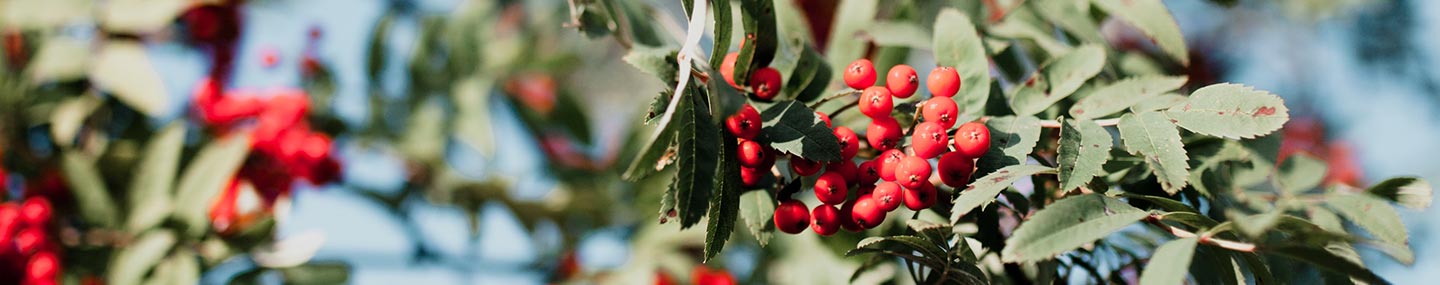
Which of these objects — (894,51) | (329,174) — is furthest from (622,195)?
(894,51)

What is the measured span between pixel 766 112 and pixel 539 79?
75.6 inches

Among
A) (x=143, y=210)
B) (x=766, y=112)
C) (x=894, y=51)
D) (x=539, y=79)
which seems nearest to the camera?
(x=766, y=112)

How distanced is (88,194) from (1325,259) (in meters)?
2.02

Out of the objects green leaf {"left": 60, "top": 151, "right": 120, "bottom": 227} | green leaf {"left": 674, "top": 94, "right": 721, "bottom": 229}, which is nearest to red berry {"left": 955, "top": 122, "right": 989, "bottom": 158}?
green leaf {"left": 674, "top": 94, "right": 721, "bottom": 229}

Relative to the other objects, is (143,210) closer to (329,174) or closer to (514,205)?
(329,174)

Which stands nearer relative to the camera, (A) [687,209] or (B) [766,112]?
(A) [687,209]

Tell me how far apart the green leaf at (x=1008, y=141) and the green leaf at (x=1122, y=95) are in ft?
0.25

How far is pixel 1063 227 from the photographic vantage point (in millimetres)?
796

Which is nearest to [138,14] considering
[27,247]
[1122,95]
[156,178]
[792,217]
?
[156,178]

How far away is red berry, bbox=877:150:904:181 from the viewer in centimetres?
92

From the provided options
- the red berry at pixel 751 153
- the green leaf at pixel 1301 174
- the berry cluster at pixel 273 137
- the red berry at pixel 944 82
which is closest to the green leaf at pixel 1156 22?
the green leaf at pixel 1301 174

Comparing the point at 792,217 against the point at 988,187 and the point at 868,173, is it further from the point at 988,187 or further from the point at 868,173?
the point at 988,187

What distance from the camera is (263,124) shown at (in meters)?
2.33

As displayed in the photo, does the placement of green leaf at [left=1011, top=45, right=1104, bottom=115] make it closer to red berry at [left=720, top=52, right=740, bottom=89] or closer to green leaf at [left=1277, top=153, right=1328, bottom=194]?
red berry at [left=720, top=52, right=740, bottom=89]
